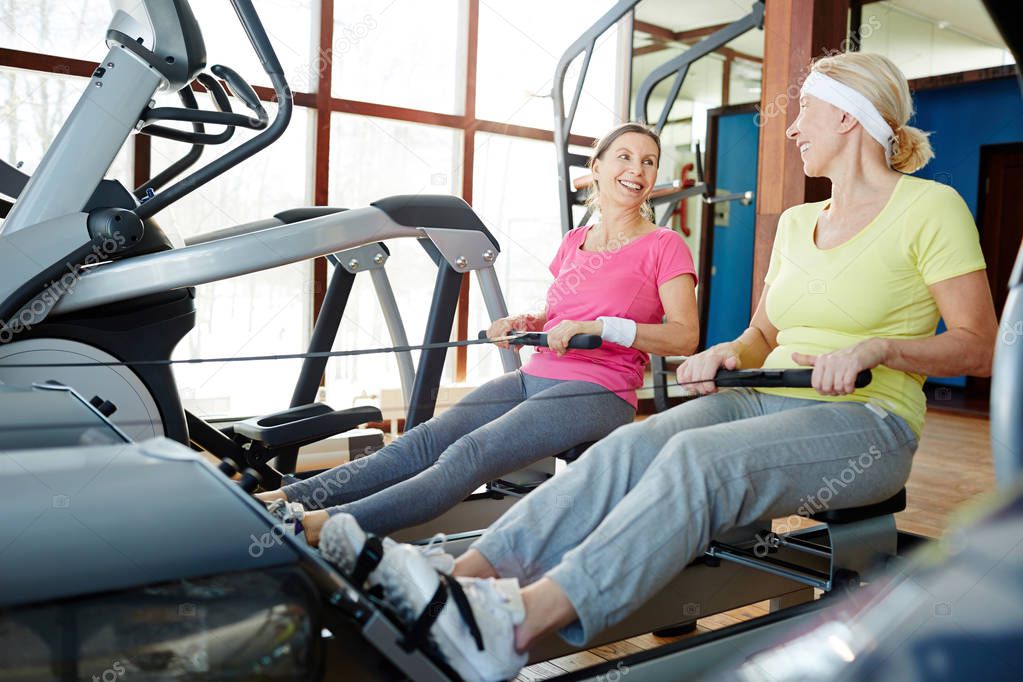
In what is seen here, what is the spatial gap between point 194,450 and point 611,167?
1.36 metres

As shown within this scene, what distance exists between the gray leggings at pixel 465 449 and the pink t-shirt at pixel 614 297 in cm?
4

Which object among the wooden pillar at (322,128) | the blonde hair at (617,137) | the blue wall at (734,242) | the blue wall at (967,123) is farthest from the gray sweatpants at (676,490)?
the blue wall at (967,123)

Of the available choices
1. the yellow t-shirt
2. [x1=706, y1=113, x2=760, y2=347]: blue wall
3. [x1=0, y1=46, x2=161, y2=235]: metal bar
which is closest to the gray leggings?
the yellow t-shirt

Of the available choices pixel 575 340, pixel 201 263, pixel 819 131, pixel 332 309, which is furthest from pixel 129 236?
pixel 819 131

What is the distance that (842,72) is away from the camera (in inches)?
63.1

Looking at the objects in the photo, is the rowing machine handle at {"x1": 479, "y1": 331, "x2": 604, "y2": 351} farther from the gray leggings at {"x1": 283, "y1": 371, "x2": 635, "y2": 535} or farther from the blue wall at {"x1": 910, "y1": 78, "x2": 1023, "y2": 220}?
the blue wall at {"x1": 910, "y1": 78, "x2": 1023, "y2": 220}

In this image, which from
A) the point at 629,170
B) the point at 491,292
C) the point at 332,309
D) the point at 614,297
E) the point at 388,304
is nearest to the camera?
the point at 614,297

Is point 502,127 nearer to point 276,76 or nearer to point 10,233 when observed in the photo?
point 276,76

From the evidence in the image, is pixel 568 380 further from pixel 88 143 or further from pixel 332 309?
pixel 88 143

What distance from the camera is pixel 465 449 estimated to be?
5.47 feet

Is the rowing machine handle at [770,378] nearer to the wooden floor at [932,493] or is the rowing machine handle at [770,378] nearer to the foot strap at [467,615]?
the wooden floor at [932,493]

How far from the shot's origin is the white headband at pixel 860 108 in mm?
1585

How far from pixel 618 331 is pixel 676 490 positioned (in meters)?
0.63

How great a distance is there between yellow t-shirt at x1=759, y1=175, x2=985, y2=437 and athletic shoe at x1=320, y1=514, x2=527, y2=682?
0.74 metres
